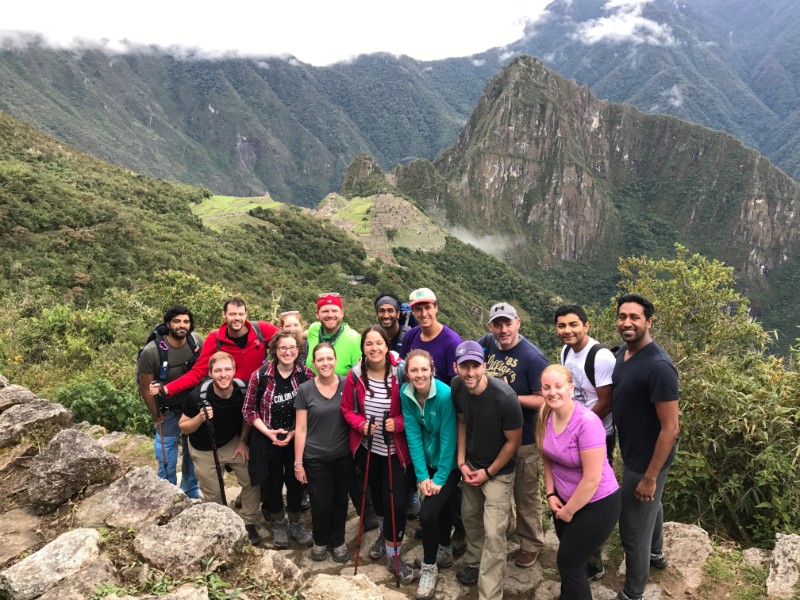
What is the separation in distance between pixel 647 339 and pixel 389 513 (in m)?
2.54

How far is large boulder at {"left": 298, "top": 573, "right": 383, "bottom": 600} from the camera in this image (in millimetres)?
2930

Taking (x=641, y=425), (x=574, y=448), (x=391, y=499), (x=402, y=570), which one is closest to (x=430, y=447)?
(x=391, y=499)

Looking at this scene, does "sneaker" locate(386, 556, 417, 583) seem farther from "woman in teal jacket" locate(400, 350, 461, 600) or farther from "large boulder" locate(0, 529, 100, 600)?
"large boulder" locate(0, 529, 100, 600)

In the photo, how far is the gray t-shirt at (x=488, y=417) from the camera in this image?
371 cm

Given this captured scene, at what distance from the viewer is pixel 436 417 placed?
155 inches

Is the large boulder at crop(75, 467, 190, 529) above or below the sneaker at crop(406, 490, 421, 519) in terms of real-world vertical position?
above

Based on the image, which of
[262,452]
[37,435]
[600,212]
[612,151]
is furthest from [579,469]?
[612,151]

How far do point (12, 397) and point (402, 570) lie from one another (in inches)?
174

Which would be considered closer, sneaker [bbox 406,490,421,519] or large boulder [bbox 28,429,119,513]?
large boulder [bbox 28,429,119,513]

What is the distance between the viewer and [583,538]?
3.32 meters

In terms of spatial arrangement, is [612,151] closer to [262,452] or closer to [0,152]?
[0,152]

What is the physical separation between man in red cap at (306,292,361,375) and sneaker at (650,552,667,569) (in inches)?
122

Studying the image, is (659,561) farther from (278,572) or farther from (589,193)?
(589,193)

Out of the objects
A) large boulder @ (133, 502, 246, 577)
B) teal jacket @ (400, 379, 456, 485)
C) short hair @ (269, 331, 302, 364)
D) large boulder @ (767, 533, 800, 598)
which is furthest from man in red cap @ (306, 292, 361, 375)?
large boulder @ (767, 533, 800, 598)
